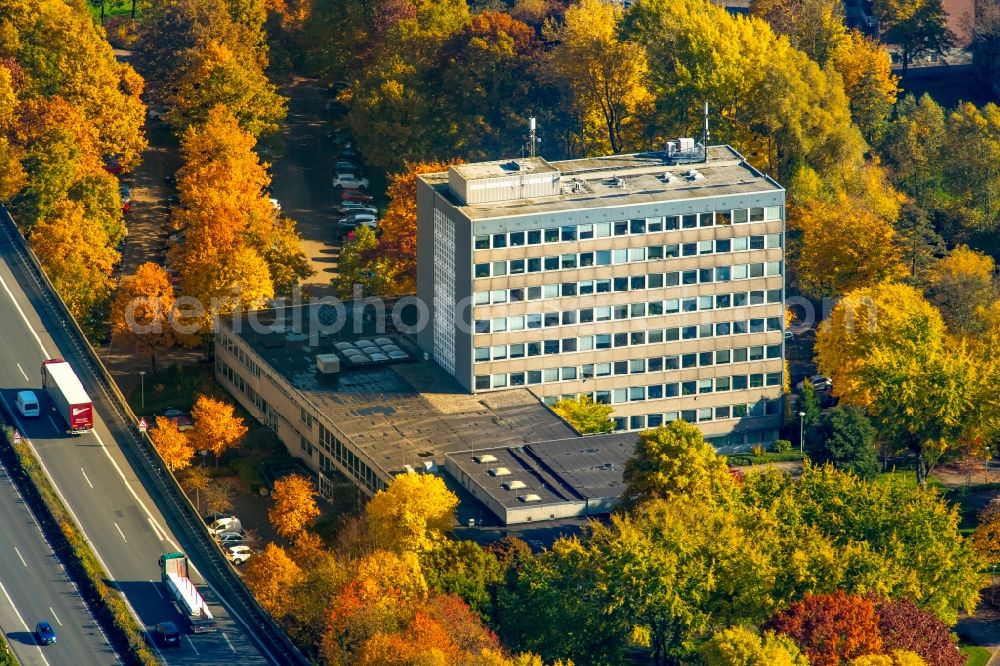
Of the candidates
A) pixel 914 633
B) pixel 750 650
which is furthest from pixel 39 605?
pixel 914 633

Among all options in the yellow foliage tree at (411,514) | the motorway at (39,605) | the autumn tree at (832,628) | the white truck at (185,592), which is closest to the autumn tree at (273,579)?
the white truck at (185,592)

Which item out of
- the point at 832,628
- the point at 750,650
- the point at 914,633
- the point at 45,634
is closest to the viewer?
the point at 750,650

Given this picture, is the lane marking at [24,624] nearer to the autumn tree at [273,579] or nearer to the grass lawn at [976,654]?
the autumn tree at [273,579]

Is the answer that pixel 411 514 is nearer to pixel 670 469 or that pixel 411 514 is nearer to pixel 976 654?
pixel 670 469

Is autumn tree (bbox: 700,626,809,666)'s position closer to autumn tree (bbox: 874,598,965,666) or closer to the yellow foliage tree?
autumn tree (bbox: 874,598,965,666)

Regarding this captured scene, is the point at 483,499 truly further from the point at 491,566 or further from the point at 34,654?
the point at 34,654

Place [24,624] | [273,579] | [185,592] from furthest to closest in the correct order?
[273,579]
[185,592]
[24,624]
